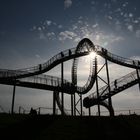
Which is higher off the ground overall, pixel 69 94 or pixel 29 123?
pixel 69 94

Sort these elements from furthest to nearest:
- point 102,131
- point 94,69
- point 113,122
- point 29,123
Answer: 1. point 94,69
2. point 113,122
3. point 29,123
4. point 102,131

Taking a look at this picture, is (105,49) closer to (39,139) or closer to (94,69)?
(94,69)

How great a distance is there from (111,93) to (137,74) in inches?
213

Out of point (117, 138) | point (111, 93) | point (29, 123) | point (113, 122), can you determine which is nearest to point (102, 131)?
point (117, 138)

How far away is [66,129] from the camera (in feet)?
53.3

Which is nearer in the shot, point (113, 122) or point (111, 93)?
point (113, 122)

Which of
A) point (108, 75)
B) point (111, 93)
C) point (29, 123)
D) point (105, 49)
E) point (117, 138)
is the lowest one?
point (117, 138)

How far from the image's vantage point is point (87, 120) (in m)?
19.2

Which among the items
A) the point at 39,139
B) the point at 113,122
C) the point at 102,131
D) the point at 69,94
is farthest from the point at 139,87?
the point at 39,139

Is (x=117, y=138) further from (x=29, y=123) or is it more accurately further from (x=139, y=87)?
(x=139, y=87)

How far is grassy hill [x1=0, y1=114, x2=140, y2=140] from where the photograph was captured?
14.3 metres

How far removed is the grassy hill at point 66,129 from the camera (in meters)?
14.3

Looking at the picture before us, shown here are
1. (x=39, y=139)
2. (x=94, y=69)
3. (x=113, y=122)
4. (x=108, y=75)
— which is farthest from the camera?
(x=94, y=69)

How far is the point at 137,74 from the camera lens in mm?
33125
